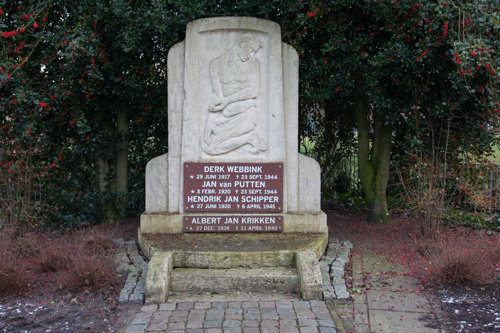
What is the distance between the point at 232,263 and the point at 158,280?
3.08 ft

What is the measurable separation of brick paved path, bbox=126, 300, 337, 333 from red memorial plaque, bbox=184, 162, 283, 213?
5.80ft

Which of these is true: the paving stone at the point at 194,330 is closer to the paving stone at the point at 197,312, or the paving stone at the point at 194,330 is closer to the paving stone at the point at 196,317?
the paving stone at the point at 196,317

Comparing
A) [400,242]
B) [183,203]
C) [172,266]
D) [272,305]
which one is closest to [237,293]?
[272,305]

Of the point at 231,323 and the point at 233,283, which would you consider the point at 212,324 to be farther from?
the point at 233,283

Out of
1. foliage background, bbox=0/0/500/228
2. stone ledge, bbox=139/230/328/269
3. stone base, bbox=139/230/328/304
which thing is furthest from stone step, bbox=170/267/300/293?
foliage background, bbox=0/0/500/228

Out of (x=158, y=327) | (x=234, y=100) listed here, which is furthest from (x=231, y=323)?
(x=234, y=100)

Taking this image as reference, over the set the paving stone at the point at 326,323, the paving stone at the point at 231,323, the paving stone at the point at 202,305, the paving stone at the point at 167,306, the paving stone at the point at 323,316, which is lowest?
the paving stone at the point at 326,323

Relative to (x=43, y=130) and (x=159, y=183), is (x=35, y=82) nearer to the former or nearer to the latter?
(x=43, y=130)

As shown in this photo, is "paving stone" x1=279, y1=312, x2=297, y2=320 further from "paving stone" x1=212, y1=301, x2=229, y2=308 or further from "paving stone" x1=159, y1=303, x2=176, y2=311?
"paving stone" x1=159, y1=303, x2=176, y2=311

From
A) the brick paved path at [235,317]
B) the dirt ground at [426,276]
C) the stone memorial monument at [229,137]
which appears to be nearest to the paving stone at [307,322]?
the brick paved path at [235,317]

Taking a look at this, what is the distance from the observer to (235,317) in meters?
4.65

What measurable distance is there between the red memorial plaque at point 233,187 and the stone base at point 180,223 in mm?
196

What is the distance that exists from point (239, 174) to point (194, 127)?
869mm

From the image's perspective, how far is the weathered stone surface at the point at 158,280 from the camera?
501cm
